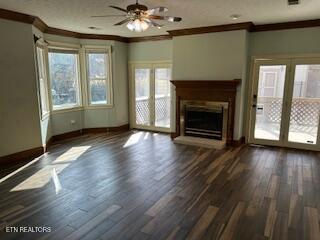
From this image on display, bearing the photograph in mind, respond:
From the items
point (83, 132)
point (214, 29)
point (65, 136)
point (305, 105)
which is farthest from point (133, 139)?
point (305, 105)

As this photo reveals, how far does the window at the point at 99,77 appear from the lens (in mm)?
6453

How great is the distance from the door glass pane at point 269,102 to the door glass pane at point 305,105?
269 millimetres

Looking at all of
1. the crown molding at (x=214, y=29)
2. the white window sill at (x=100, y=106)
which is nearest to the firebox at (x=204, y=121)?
the crown molding at (x=214, y=29)

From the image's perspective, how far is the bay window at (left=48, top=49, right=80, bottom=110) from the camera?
18.8ft

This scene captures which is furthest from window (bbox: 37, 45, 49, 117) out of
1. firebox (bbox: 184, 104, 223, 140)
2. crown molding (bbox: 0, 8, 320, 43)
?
firebox (bbox: 184, 104, 223, 140)

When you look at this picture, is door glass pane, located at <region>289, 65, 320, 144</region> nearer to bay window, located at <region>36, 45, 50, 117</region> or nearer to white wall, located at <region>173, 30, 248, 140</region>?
white wall, located at <region>173, 30, 248, 140</region>

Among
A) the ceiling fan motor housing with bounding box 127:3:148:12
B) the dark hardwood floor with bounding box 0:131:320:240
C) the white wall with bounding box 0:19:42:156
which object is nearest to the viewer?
the dark hardwood floor with bounding box 0:131:320:240

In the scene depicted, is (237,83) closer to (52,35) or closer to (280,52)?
(280,52)

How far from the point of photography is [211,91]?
5438 mm

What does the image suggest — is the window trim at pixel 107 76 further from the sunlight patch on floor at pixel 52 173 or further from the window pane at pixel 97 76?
the sunlight patch on floor at pixel 52 173

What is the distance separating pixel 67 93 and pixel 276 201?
5.35 metres

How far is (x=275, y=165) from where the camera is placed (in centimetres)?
423

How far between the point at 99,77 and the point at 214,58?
3.20 m

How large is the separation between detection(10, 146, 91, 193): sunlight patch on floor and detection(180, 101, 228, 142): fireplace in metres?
2.54
